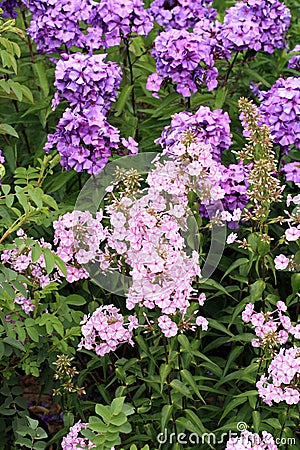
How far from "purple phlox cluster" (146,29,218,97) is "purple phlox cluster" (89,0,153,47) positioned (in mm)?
233

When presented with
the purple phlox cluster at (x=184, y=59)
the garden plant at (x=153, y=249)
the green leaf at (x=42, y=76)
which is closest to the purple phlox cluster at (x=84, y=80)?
the garden plant at (x=153, y=249)

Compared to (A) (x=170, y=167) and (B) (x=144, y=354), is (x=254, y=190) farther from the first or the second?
(B) (x=144, y=354)

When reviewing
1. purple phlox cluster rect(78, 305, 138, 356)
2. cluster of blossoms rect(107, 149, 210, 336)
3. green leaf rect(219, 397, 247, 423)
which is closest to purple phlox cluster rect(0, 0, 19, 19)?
cluster of blossoms rect(107, 149, 210, 336)

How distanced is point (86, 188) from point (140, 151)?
0.47 metres

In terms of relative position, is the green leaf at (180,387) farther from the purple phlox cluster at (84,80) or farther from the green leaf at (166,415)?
the purple phlox cluster at (84,80)

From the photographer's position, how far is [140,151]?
11.7 feet

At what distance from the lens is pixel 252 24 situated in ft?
11.6

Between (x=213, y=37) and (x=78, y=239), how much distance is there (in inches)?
57.6

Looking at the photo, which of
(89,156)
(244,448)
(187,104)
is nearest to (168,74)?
(187,104)

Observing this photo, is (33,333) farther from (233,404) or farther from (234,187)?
(234,187)

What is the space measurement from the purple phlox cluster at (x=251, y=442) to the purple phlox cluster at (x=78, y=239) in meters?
0.74

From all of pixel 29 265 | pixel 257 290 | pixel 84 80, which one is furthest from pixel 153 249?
pixel 84 80

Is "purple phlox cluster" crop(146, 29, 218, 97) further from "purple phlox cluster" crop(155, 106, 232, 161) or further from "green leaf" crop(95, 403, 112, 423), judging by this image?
"green leaf" crop(95, 403, 112, 423)

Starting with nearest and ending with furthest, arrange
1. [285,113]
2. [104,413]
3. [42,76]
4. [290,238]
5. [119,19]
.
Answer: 1. [104,413]
2. [290,238]
3. [285,113]
4. [119,19]
5. [42,76]
